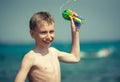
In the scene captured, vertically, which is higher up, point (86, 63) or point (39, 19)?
point (39, 19)

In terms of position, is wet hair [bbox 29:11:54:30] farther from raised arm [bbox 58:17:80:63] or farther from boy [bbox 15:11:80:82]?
raised arm [bbox 58:17:80:63]

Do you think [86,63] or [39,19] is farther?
[86,63]

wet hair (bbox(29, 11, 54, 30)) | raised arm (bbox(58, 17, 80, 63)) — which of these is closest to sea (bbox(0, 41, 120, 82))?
raised arm (bbox(58, 17, 80, 63))

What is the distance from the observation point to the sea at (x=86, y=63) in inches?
95.2

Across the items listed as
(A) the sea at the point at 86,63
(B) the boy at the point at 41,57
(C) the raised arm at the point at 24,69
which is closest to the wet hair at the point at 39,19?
(B) the boy at the point at 41,57

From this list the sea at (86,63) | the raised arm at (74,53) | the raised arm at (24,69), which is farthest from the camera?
the sea at (86,63)

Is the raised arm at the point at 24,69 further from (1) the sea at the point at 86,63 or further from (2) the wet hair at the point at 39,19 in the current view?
(1) the sea at the point at 86,63

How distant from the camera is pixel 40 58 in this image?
1.23 meters

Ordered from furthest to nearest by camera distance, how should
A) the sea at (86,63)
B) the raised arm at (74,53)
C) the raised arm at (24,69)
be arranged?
the sea at (86,63)
the raised arm at (74,53)
the raised arm at (24,69)

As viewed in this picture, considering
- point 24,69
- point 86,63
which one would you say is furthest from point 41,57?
point 86,63

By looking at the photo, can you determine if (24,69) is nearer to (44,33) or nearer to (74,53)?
(44,33)

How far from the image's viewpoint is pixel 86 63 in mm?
2527

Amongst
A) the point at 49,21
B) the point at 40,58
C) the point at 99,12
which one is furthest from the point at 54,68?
the point at 99,12

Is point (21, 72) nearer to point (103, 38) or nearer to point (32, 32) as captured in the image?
point (32, 32)
